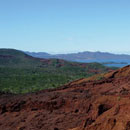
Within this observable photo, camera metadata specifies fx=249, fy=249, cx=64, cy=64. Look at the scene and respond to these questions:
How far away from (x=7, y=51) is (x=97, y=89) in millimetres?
120895

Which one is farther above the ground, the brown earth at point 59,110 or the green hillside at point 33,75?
the brown earth at point 59,110

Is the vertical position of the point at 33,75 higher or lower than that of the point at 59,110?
lower

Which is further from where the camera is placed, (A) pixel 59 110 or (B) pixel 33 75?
(B) pixel 33 75

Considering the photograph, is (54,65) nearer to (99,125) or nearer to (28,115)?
(28,115)

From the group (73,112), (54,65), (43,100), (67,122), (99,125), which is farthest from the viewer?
(54,65)

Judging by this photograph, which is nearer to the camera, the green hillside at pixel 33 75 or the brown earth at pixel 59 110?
the brown earth at pixel 59 110

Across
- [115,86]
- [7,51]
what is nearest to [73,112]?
[115,86]

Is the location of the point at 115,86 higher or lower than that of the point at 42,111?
higher

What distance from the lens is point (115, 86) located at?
21.6 m

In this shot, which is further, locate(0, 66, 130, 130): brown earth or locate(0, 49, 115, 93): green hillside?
locate(0, 49, 115, 93): green hillside

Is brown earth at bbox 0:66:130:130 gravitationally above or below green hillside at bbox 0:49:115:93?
above

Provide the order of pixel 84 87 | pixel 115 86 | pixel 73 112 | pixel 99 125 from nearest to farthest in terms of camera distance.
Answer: pixel 99 125, pixel 73 112, pixel 115 86, pixel 84 87

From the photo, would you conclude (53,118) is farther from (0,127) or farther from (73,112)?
(0,127)

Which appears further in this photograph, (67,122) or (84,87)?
(84,87)
